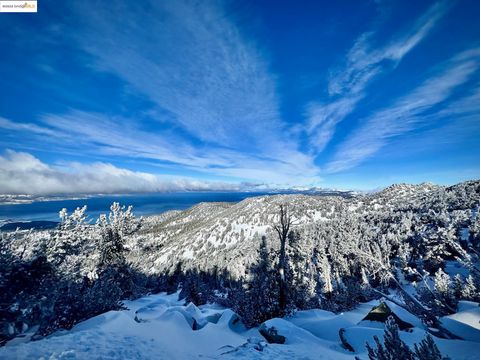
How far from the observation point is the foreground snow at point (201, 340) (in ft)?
18.6

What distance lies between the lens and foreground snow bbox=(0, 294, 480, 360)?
5.68 metres

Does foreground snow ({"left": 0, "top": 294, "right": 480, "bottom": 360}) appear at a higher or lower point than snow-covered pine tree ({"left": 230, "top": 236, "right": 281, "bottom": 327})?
higher

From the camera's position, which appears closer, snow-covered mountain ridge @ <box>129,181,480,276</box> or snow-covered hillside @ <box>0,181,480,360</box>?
snow-covered hillside @ <box>0,181,480,360</box>

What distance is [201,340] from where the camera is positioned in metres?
8.55

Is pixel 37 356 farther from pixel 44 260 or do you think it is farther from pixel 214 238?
pixel 214 238

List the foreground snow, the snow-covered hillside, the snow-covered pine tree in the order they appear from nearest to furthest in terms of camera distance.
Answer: the foreground snow < the snow-covered hillside < the snow-covered pine tree

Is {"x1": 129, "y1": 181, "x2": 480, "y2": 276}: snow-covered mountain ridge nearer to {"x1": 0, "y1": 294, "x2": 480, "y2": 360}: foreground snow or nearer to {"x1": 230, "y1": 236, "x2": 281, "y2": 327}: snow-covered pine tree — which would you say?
{"x1": 230, "y1": 236, "x2": 281, "y2": 327}: snow-covered pine tree

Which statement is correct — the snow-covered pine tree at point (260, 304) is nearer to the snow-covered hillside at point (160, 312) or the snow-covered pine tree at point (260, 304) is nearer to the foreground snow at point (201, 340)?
the snow-covered hillside at point (160, 312)

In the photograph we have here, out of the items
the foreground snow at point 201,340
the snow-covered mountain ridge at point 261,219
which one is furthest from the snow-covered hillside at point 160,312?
the snow-covered mountain ridge at point 261,219

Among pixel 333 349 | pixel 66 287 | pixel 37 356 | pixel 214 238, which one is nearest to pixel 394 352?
pixel 333 349

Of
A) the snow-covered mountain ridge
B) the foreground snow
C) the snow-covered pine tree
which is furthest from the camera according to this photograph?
the snow-covered mountain ridge

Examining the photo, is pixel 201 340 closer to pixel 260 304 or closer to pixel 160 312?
pixel 160 312

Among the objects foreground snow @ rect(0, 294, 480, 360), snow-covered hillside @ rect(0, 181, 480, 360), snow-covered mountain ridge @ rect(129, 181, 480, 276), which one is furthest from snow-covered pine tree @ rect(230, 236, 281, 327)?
snow-covered mountain ridge @ rect(129, 181, 480, 276)

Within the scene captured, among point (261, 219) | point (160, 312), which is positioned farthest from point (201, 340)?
point (261, 219)
